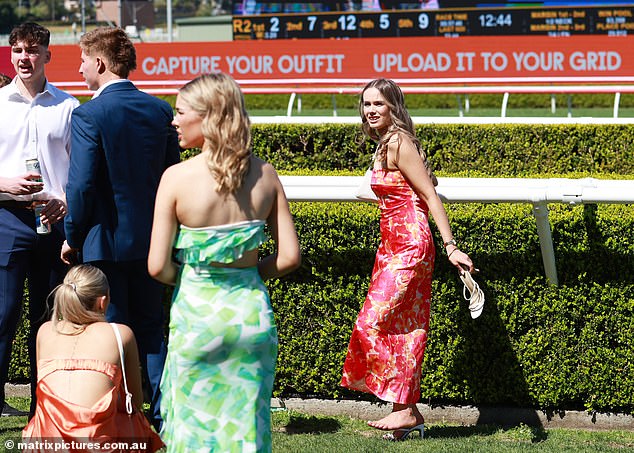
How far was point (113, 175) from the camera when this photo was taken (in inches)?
148

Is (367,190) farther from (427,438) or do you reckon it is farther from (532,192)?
(427,438)

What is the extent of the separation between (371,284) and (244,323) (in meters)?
1.39

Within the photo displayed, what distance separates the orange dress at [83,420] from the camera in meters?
3.10

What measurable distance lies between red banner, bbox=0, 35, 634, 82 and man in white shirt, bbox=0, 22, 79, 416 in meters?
15.7

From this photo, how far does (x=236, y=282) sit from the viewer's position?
116 inches

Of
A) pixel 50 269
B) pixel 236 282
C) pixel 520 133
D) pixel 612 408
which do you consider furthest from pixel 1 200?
pixel 520 133

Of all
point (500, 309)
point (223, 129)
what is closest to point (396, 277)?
point (500, 309)

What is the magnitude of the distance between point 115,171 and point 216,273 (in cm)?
102

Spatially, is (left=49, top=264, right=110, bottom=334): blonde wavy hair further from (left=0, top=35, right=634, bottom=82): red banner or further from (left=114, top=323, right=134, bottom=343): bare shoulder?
(left=0, top=35, right=634, bottom=82): red banner

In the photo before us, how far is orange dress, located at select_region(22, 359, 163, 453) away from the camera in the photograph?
310 cm

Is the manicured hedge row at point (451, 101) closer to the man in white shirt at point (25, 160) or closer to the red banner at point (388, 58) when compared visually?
the red banner at point (388, 58)

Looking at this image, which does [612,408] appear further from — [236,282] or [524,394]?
[236,282]

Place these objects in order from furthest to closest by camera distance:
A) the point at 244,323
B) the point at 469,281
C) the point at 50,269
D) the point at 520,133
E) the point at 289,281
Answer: the point at 520,133 < the point at 289,281 < the point at 50,269 < the point at 469,281 < the point at 244,323

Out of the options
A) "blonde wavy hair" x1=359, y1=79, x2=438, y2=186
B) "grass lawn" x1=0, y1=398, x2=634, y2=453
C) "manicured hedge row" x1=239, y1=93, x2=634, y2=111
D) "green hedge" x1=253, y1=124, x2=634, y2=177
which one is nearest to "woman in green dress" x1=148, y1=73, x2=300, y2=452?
"grass lawn" x1=0, y1=398, x2=634, y2=453
